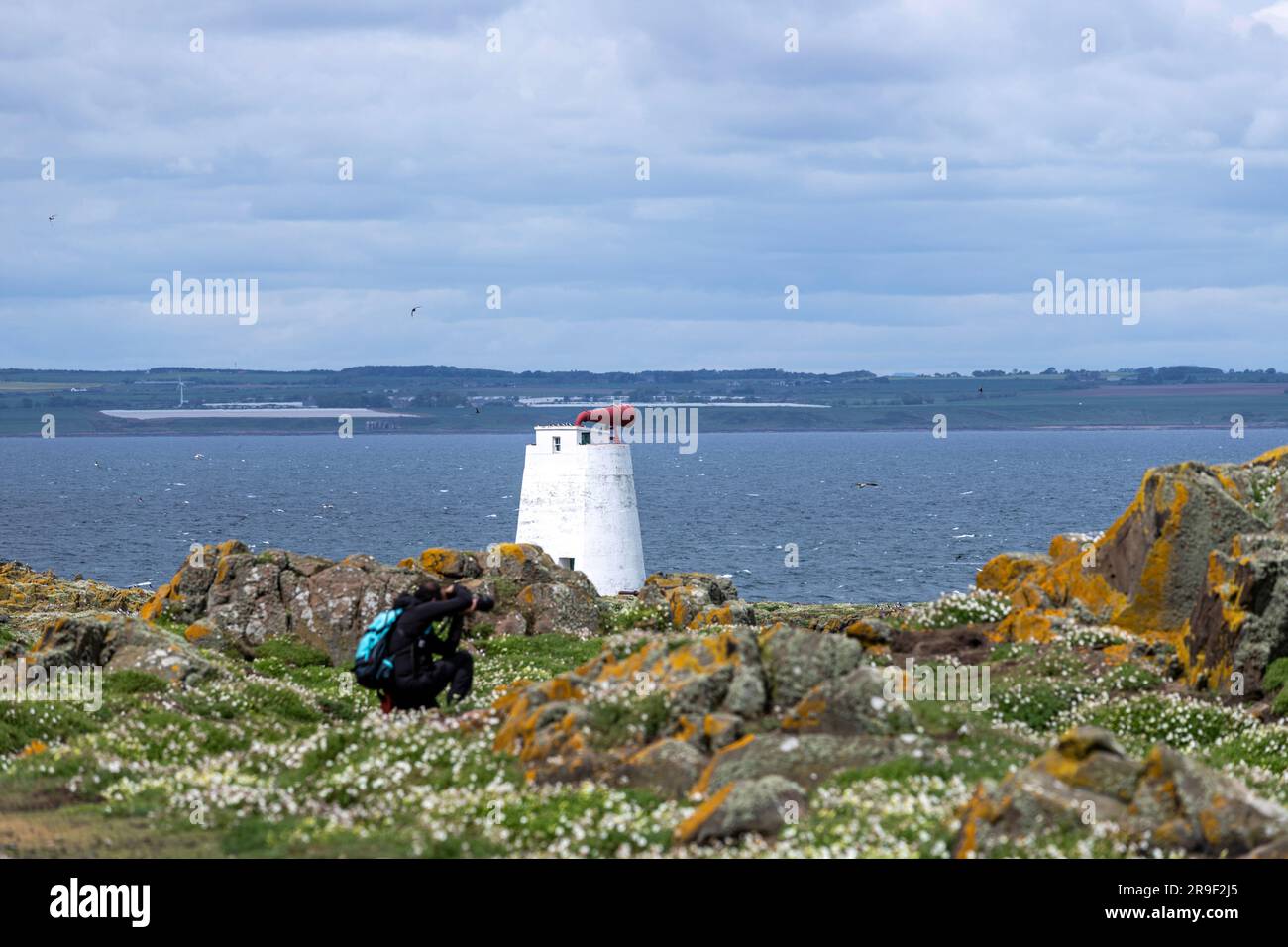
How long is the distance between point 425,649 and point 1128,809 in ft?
36.9

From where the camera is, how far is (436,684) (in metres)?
22.4

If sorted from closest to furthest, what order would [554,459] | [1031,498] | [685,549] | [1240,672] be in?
1. [1240,672]
2. [554,459]
3. [685,549]
4. [1031,498]

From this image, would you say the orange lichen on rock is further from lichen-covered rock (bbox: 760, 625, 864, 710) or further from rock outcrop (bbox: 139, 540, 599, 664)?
rock outcrop (bbox: 139, 540, 599, 664)

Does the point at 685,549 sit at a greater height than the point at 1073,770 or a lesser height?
lesser

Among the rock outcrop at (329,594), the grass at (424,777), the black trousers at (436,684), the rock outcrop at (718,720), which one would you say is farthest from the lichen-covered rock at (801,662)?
the rock outcrop at (329,594)

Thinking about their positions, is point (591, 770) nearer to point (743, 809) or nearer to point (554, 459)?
point (743, 809)

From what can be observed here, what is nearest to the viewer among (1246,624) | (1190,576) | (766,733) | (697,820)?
(697,820)

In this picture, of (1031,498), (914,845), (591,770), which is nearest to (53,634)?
(591,770)

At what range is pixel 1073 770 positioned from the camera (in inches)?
591

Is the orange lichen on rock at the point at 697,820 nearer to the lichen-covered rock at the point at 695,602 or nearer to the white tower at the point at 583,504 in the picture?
the lichen-covered rock at the point at 695,602

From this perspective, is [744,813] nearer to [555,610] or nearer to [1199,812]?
[1199,812]

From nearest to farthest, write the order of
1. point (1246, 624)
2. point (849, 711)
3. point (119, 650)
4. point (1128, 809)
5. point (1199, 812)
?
point (1199, 812)
point (1128, 809)
point (849, 711)
point (1246, 624)
point (119, 650)

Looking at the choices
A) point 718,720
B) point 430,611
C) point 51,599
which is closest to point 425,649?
point 430,611
